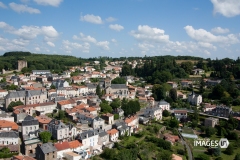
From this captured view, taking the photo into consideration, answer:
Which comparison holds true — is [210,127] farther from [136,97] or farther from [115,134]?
[136,97]

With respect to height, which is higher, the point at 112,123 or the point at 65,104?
the point at 65,104

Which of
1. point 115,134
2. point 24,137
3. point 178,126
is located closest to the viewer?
point 24,137

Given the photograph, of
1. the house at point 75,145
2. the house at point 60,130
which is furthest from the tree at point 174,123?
the house at point 75,145

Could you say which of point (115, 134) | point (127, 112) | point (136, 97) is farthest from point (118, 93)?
point (115, 134)

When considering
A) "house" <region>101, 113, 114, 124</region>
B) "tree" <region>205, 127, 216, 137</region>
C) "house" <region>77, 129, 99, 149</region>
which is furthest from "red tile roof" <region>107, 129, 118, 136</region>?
"tree" <region>205, 127, 216, 137</region>

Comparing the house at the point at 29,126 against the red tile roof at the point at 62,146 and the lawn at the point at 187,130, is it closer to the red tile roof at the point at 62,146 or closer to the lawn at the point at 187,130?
the red tile roof at the point at 62,146

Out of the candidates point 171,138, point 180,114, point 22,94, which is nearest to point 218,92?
point 180,114

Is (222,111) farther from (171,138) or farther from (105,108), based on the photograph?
(105,108)
